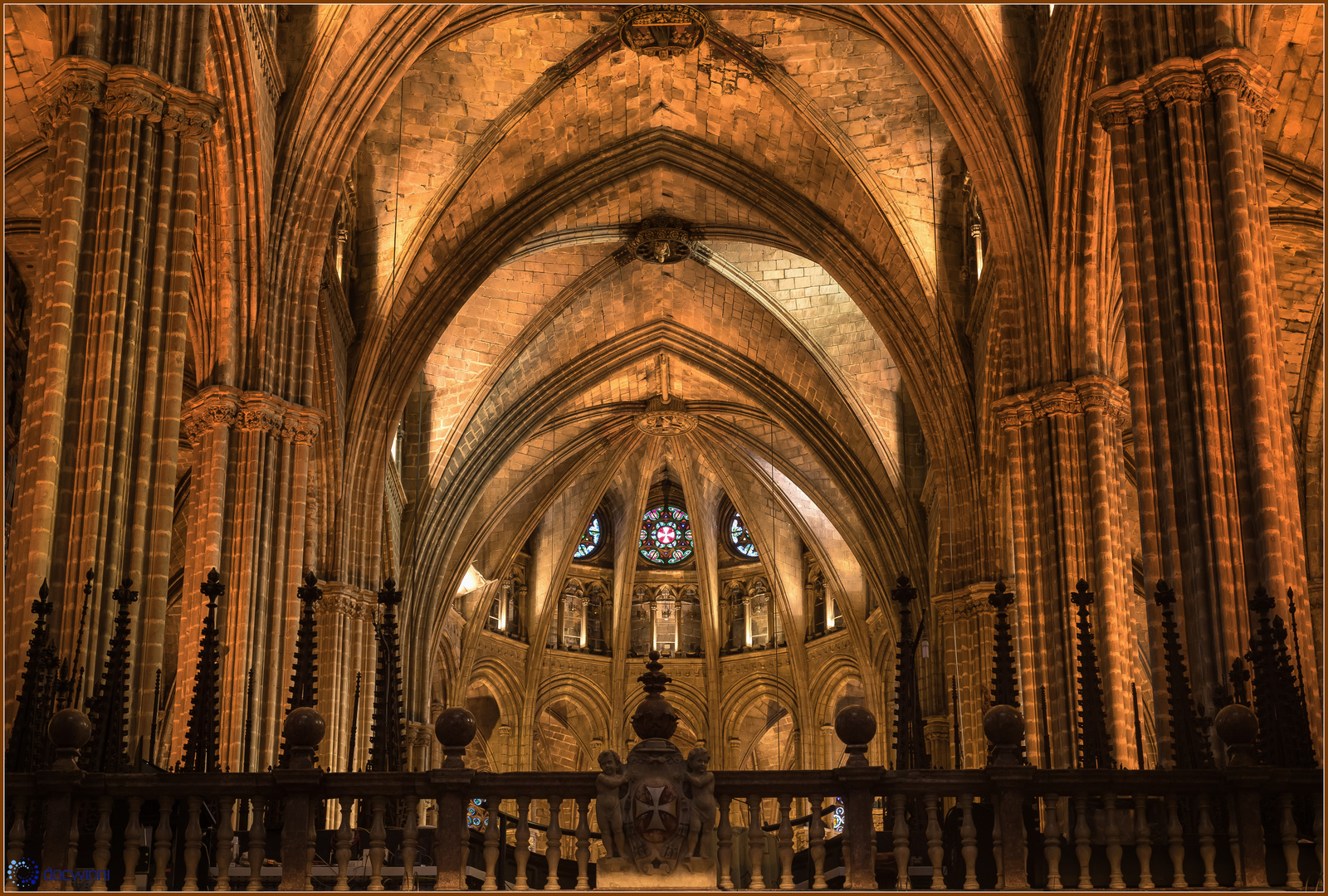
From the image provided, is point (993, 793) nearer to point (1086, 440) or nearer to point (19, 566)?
point (19, 566)

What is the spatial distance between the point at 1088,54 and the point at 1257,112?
4378 mm

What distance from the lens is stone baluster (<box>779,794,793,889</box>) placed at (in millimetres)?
8828

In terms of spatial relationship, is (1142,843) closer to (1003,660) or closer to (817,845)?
(1003,660)

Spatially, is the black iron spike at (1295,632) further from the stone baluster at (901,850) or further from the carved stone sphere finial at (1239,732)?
the stone baluster at (901,850)

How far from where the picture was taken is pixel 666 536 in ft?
135

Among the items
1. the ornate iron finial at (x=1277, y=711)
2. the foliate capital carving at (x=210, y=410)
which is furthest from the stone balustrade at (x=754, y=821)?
the foliate capital carving at (x=210, y=410)

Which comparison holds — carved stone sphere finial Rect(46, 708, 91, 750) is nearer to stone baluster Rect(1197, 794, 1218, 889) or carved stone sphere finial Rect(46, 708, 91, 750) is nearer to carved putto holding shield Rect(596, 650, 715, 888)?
carved putto holding shield Rect(596, 650, 715, 888)

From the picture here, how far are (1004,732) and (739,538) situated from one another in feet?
104

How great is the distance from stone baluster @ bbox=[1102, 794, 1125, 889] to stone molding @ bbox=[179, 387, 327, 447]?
43.0 ft

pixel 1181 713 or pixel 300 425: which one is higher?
pixel 300 425

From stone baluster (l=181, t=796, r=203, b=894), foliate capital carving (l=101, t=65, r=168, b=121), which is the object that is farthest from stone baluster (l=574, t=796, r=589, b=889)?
foliate capital carving (l=101, t=65, r=168, b=121)

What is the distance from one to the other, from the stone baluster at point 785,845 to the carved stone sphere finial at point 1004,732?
1141 mm

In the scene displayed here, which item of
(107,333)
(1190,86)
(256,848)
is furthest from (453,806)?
(1190,86)

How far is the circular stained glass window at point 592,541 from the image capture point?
1597 inches
